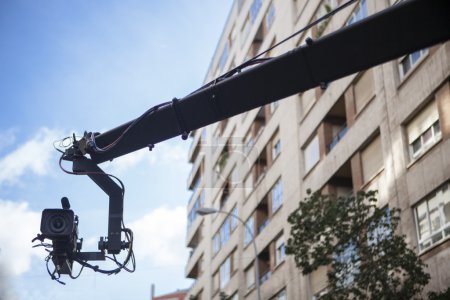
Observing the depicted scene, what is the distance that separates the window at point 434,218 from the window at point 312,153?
1103cm

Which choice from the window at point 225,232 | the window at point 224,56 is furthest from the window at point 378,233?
the window at point 224,56

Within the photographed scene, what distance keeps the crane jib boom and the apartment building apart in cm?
67

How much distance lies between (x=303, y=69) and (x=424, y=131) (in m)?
14.9

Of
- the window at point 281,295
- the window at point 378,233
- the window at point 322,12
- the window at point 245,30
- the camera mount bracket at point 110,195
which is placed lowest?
the camera mount bracket at point 110,195

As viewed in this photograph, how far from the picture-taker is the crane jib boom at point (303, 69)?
30.8 ft

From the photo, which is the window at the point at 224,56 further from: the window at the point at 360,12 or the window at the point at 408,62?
the window at the point at 408,62

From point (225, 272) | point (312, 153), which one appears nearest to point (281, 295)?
point (312, 153)

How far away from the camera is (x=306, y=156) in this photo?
35.9 metres

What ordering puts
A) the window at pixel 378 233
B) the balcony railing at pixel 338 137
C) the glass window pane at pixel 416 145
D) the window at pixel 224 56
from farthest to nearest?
the window at pixel 224 56 → the balcony railing at pixel 338 137 → the glass window pane at pixel 416 145 → the window at pixel 378 233

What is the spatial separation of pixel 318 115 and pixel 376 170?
7.61m

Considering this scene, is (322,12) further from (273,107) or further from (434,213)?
(434,213)

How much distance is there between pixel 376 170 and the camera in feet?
88.7

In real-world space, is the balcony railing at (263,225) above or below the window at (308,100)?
below

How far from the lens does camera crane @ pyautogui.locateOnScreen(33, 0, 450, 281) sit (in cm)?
923
